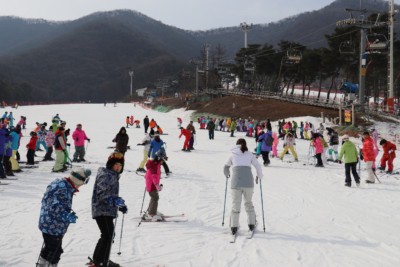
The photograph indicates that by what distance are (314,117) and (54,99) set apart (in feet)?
583

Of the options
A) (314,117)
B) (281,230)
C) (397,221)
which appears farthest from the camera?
(314,117)

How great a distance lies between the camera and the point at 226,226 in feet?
28.5

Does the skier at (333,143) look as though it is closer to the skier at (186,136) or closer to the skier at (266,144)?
the skier at (266,144)

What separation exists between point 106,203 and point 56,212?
0.88 metres

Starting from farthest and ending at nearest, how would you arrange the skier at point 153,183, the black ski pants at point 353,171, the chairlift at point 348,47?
the chairlift at point 348,47, the black ski pants at point 353,171, the skier at point 153,183

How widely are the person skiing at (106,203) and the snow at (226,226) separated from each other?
1.82ft

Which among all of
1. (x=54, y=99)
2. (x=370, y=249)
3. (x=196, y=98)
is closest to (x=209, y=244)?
(x=370, y=249)

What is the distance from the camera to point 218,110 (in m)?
61.1

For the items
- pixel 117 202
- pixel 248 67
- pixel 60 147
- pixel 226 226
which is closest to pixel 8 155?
pixel 60 147

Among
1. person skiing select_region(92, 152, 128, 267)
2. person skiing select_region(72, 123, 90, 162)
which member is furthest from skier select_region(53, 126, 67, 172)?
person skiing select_region(92, 152, 128, 267)

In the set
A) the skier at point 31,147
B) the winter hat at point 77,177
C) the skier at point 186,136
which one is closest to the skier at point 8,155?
the skier at point 31,147

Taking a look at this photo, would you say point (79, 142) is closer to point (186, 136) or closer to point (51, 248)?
point (186, 136)

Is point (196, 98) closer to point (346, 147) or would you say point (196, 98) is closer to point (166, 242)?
point (346, 147)

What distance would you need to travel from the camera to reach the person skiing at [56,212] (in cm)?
530
